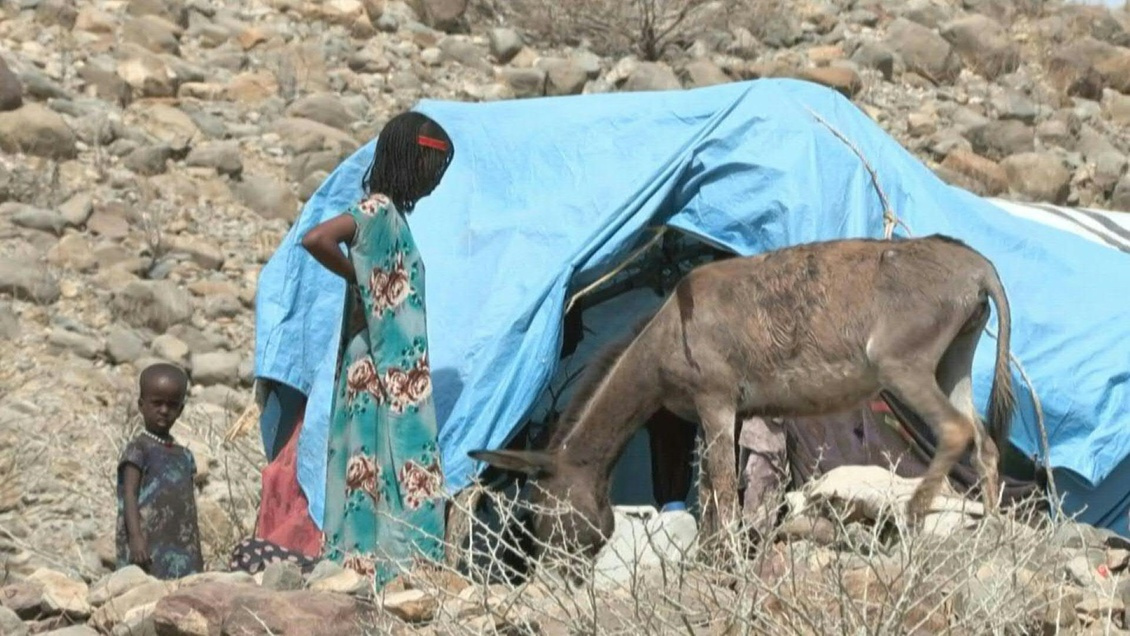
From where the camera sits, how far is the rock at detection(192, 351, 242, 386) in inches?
451

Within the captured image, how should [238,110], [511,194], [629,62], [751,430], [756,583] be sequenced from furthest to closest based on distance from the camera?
[629,62]
[238,110]
[511,194]
[751,430]
[756,583]

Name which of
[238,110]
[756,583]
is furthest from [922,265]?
[238,110]

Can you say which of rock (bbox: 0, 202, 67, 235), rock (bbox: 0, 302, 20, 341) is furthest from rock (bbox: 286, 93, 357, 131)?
rock (bbox: 0, 302, 20, 341)

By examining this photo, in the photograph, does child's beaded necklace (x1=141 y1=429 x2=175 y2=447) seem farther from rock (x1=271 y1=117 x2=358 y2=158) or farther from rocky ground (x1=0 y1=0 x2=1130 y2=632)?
rock (x1=271 y1=117 x2=358 y2=158)

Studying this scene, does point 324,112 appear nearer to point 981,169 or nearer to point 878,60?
point 981,169

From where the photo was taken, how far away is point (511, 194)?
9.15 metres

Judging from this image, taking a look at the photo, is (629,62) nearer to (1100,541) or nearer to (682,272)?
(682,272)

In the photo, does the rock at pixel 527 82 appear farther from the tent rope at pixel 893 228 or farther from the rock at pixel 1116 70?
the tent rope at pixel 893 228

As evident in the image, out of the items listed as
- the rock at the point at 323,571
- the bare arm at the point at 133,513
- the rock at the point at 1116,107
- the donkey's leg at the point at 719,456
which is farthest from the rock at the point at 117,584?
the rock at the point at 1116,107

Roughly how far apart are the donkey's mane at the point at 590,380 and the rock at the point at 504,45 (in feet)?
26.6

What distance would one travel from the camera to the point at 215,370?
11.5 meters

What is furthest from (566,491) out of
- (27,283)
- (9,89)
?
(9,89)

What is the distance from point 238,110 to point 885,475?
7.66 m

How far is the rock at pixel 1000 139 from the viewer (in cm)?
1541
